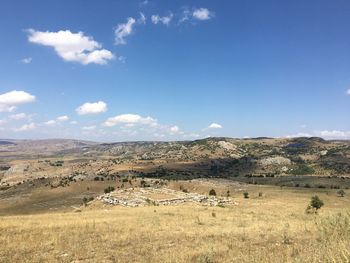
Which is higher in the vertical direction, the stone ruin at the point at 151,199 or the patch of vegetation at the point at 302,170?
the stone ruin at the point at 151,199

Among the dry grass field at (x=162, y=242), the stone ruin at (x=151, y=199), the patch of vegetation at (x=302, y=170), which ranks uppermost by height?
the dry grass field at (x=162, y=242)

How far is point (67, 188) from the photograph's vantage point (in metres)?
99.8

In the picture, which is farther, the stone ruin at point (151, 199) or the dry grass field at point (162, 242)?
the stone ruin at point (151, 199)

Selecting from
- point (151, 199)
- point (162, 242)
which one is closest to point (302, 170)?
point (151, 199)

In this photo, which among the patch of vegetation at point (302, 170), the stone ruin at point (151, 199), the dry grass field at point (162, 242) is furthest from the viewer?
the patch of vegetation at point (302, 170)

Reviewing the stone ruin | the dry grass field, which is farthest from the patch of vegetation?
the dry grass field

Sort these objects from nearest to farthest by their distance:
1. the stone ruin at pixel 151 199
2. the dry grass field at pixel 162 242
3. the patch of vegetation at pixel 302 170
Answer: the dry grass field at pixel 162 242, the stone ruin at pixel 151 199, the patch of vegetation at pixel 302 170

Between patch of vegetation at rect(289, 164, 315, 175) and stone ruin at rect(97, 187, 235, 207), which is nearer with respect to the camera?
stone ruin at rect(97, 187, 235, 207)

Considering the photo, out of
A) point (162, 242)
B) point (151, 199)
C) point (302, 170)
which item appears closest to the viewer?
point (162, 242)

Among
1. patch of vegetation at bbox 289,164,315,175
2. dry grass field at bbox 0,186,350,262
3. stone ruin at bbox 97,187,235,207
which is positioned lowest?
patch of vegetation at bbox 289,164,315,175

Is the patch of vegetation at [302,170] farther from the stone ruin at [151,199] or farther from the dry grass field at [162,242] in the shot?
the dry grass field at [162,242]

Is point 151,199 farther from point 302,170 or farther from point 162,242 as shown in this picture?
point 302,170

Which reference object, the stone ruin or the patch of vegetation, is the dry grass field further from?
the patch of vegetation

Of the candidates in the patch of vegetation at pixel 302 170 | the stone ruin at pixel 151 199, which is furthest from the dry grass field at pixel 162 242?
the patch of vegetation at pixel 302 170
